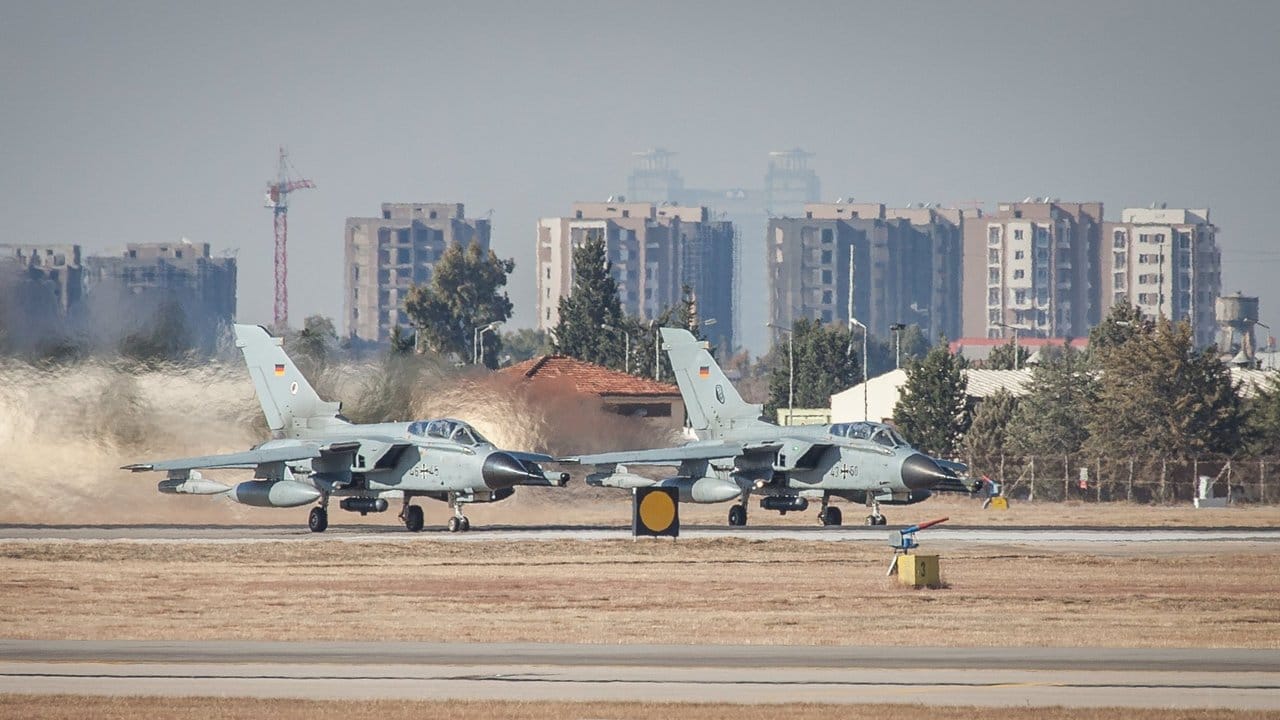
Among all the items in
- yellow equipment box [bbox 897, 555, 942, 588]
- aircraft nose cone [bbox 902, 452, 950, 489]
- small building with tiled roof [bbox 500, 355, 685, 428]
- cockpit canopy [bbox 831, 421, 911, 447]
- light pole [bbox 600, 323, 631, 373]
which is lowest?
yellow equipment box [bbox 897, 555, 942, 588]

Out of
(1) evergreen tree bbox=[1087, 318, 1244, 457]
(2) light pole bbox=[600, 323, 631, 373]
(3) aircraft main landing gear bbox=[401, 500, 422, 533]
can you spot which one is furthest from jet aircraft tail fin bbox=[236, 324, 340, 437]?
(2) light pole bbox=[600, 323, 631, 373]

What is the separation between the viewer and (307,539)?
4347 cm

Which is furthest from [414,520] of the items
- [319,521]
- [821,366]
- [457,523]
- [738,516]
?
[821,366]

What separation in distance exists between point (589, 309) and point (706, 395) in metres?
74.9

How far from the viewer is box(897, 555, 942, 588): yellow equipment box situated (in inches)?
1193

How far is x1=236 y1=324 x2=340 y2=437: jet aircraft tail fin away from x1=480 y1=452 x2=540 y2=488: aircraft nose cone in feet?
20.9

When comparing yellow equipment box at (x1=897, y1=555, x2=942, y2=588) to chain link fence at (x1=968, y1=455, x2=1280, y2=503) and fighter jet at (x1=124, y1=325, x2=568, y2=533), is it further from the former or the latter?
chain link fence at (x1=968, y1=455, x2=1280, y2=503)

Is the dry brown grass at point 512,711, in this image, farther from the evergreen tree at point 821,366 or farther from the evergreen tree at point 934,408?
the evergreen tree at point 821,366

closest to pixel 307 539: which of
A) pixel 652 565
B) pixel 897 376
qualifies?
pixel 652 565

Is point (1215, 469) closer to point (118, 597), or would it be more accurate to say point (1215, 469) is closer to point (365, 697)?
point (118, 597)

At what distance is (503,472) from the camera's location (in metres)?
44.5

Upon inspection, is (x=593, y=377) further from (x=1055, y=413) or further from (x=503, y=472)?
(x=1055, y=413)

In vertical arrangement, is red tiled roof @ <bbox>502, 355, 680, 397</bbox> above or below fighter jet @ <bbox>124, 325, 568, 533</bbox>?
above

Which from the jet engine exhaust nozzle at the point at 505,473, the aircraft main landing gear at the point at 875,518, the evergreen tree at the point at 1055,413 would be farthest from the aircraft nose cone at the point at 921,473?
the evergreen tree at the point at 1055,413
